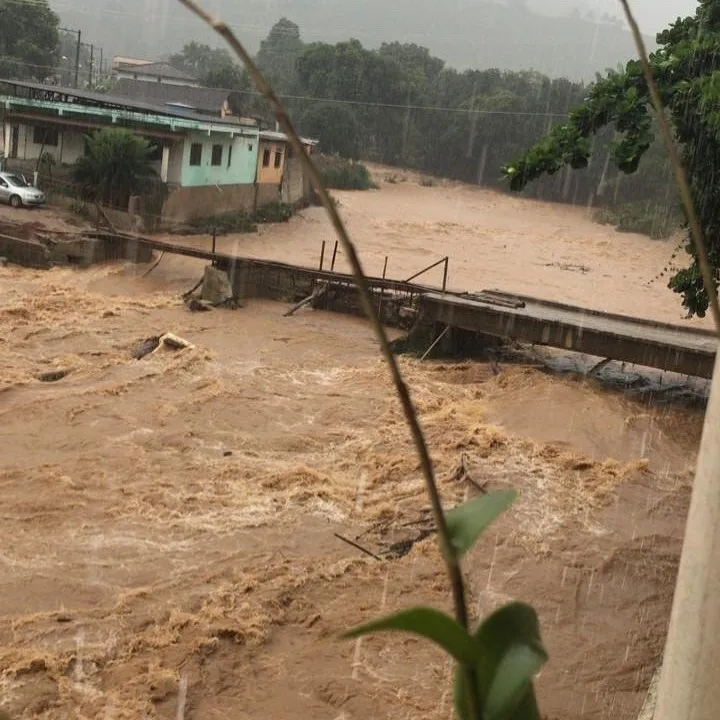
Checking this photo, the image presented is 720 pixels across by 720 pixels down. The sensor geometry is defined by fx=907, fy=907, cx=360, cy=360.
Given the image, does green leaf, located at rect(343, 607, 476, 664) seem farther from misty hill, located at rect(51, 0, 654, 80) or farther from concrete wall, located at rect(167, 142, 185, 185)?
misty hill, located at rect(51, 0, 654, 80)

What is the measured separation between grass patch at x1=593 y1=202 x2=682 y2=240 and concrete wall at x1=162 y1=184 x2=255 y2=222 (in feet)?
52.1

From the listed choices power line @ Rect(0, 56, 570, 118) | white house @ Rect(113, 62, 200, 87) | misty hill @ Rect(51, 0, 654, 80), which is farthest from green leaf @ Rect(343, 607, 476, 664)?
misty hill @ Rect(51, 0, 654, 80)

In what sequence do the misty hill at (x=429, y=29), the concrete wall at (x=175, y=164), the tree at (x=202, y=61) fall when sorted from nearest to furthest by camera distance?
the concrete wall at (x=175, y=164), the tree at (x=202, y=61), the misty hill at (x=429, y=29)

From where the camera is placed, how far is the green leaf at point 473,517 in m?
0.64

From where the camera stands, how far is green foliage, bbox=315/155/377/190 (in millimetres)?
38000

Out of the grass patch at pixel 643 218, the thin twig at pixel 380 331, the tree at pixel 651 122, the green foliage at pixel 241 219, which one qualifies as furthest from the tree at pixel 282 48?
the thin twig at pixel 380 331

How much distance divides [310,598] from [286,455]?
3.54 metres

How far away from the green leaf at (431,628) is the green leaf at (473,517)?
63 millimetres

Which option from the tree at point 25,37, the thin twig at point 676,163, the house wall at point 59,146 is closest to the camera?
the thin twig at point 676,163

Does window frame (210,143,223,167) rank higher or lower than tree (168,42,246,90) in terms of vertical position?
lower

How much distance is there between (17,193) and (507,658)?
24665 millimetres

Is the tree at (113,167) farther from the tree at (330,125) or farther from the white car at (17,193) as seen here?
the tree at (330,125)

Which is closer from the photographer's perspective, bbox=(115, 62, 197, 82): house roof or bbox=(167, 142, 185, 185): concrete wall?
bbox=(167, 142, 185, 185): concrete wall

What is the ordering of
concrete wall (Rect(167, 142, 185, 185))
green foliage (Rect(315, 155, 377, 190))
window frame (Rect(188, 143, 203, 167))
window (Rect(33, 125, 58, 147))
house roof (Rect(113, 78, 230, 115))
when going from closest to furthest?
concrete wall (Rect(167, 142, 185, 185))
window frame (Rect(188, 143, 203, 167))
window (Rect(33, 125, 58, 147))
house roof (Rect(113, 78, 230, 115))
green foliage (Rect(315, 155, 377, 190))
